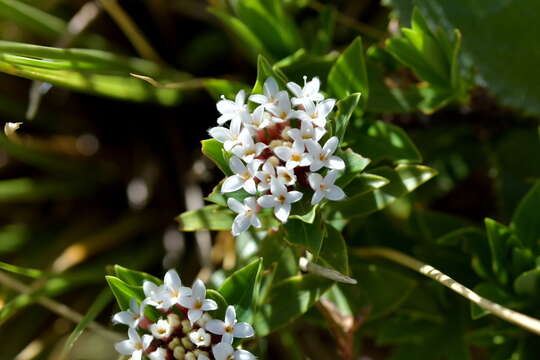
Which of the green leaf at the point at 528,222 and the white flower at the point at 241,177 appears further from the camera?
the green leaf at the point at 528,222

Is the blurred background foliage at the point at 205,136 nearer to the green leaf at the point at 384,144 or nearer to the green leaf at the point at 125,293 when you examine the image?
the green leaf at the point at 384,144

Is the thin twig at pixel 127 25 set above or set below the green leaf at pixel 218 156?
above

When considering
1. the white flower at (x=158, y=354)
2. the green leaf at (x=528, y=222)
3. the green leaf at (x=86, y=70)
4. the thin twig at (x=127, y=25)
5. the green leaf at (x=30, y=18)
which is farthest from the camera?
the thin twig at (x=127, y=25)

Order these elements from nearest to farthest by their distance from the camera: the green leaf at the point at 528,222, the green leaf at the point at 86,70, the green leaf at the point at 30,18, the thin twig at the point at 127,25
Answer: the green leaf at the point at 86,70 → the green leaf at the point at 528,222 → the green leaf at the point at 30,18 → the thin twig at the point at 127,25

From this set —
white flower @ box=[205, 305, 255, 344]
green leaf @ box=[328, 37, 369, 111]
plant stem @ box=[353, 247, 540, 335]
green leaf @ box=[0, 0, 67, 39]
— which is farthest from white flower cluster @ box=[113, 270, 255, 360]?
green leaf @ box=[0, 0, 67, 39]

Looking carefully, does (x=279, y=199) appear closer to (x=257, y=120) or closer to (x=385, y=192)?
(x=257, y=120)

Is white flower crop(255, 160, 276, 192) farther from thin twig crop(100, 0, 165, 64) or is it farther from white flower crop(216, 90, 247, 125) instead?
thin twig crop(100, 0, 165, 64)

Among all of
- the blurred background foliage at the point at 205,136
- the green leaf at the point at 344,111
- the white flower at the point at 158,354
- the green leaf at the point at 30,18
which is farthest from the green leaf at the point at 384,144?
the green leaf at the point at 30,18
